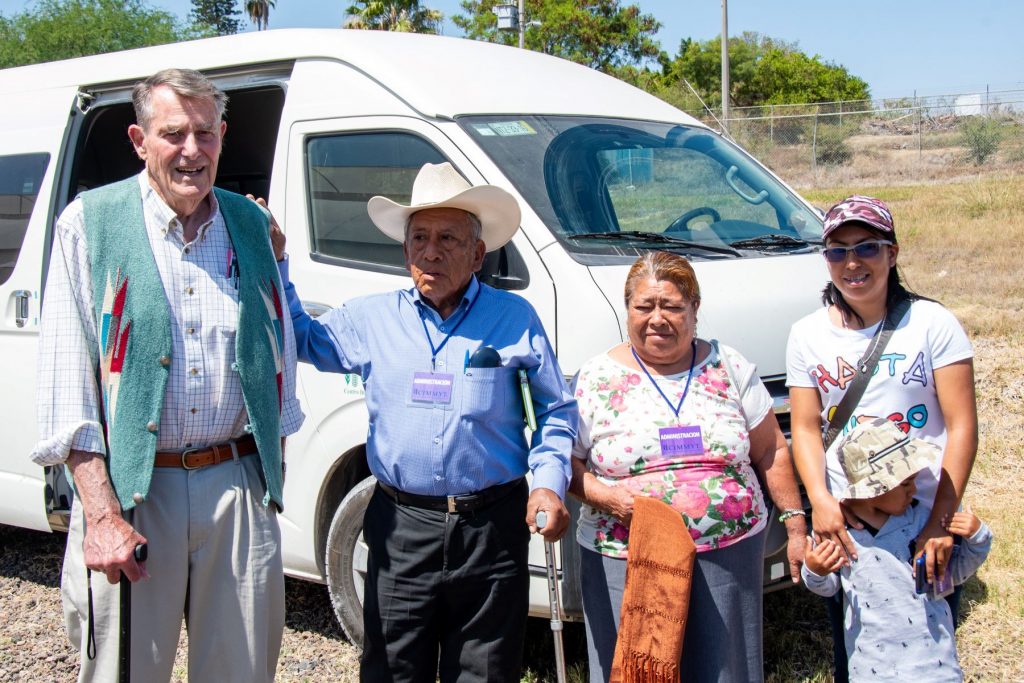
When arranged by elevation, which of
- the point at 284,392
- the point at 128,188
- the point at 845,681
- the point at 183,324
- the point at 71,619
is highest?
the point at 128,188

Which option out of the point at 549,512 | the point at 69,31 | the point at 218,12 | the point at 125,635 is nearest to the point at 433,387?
the point at 549,512

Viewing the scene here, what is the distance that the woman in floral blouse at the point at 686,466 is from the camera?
9.65ft

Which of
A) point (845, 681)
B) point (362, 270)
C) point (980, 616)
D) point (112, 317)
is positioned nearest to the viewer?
point (112, 317)

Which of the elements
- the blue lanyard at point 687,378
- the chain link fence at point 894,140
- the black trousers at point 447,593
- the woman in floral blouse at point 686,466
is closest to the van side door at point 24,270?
the black trousers at point 447,593

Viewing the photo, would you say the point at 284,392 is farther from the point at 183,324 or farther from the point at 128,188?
the point at 128,188

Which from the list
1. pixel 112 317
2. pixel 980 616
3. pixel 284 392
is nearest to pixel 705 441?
pixel 284 392

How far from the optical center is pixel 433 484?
9.30ft

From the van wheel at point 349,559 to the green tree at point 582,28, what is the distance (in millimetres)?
37398

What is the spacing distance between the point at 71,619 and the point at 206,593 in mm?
360

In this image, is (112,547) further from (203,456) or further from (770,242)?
(770,242)

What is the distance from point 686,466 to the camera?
2.96 meters

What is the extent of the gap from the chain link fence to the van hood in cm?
1902

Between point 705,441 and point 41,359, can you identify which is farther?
point 705,441

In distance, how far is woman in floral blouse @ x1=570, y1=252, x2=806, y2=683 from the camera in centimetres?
294
